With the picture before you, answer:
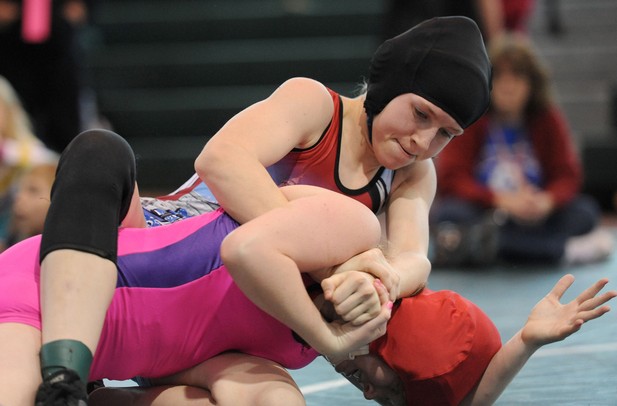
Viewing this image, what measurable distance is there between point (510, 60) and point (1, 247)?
2.35 meters

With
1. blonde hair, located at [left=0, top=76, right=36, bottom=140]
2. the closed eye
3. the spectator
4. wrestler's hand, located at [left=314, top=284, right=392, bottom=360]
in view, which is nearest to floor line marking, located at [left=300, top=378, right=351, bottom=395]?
wrestler's hand, located at [left=314, top=284, right=392, bottom=360]

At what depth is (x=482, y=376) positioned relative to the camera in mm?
2223

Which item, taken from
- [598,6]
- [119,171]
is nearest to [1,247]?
[119,171]

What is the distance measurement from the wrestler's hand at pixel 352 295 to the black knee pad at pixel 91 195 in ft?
1.32

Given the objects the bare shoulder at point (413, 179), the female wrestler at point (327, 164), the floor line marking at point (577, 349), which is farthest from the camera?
the floor line marking at point (577, 349)

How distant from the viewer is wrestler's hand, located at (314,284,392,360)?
204cm

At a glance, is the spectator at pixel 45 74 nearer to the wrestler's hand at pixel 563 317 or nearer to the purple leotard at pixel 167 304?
the purple leotard at pixel 167 304

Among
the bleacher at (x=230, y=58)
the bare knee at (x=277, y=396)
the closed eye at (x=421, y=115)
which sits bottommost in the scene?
the bleacher at (x=230, y=58)

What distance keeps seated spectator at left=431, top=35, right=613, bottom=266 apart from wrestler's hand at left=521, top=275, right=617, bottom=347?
109 inches

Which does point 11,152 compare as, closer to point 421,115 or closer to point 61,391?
point 421,115

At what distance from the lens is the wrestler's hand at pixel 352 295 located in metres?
1.99

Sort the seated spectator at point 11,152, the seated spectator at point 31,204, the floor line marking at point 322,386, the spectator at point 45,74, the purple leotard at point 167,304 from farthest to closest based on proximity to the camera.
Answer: the spectator at point 45,74 → the seated spectator at point 11,152 → the seated spectator at point 31,204 → the floor line marking at point 322,386 → the purple leotard at point 167,304

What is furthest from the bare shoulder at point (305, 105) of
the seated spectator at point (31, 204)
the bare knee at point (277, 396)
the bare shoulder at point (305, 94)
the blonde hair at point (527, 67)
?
the blonde hair at point (527, 67)

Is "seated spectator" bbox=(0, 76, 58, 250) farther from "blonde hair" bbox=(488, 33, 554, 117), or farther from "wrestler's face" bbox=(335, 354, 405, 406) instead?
"wrestler's face" bbox=(335, 354, 405, 406)
